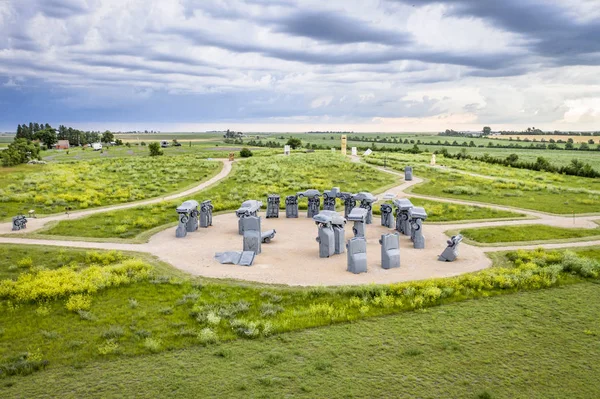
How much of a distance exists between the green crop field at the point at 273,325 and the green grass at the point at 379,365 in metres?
0.06

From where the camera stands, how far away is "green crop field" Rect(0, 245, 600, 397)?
11.7 meters

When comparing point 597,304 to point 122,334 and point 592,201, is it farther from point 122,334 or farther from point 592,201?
point 592,201

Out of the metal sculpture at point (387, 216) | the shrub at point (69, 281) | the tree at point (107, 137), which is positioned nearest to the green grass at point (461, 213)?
the metal sculpture at point (387, 216)

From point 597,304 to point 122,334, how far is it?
54.0 feet

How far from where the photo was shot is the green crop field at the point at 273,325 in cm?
1166

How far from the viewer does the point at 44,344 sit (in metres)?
13.2

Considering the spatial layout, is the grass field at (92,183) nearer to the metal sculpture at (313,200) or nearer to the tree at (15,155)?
the tree at (15,155)

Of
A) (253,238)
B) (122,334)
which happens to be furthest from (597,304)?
(122,334)

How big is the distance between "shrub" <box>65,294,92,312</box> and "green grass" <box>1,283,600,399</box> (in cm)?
391

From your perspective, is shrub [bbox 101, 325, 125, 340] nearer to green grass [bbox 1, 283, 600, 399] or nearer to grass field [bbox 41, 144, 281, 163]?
green grass [bbox 1, 283, 600, 399]

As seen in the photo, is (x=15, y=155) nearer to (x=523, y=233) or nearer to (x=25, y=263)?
(x=25, y=263)

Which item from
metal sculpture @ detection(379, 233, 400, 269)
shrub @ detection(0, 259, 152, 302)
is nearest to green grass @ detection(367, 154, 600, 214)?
metal sculpture @ detection(379, 233, 400, 269)

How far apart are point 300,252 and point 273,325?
8.81 metres

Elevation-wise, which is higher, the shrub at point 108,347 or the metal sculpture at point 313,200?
the metal sculpture at point 313,200
